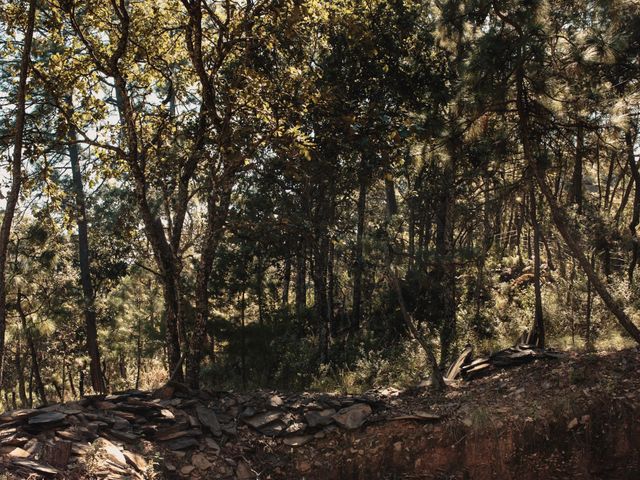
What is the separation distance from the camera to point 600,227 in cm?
1172

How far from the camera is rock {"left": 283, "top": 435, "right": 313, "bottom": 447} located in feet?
24.4

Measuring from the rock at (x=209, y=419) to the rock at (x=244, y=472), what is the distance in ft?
1.75

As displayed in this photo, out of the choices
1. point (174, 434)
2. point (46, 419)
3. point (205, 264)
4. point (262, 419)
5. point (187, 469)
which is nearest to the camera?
point (46, 419)

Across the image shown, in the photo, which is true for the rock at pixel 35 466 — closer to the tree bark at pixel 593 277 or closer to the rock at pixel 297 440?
the rock at pixel 297 440

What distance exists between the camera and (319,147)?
34.1 ft

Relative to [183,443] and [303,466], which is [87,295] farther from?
[303,466]

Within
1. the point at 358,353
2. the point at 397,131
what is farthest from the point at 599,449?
the point at 358,353

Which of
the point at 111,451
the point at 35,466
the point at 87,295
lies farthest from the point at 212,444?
the point at 87,295

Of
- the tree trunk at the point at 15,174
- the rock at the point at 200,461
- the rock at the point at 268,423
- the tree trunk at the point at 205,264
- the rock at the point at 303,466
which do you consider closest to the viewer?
the tree trunk at the point at 15,174

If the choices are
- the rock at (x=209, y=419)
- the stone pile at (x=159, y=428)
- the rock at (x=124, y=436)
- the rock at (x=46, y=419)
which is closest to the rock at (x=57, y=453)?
the stone pile at (x=159, y=428)

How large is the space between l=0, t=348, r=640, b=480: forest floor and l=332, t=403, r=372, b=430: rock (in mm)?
16

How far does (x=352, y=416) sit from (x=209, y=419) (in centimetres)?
193

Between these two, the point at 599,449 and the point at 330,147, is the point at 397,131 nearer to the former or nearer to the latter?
the point at 330,147

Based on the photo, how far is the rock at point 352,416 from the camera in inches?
302
